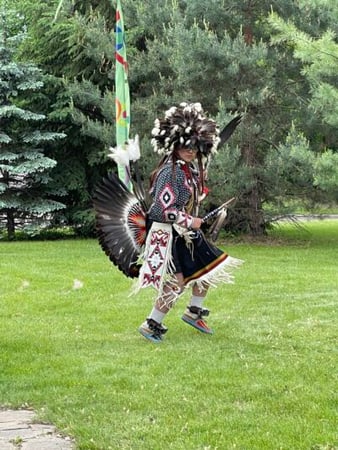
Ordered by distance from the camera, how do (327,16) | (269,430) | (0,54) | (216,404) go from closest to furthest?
(269,430) → (216,404) → (327,16) → (0,54)

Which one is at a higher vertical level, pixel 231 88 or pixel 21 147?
pixel 231 88

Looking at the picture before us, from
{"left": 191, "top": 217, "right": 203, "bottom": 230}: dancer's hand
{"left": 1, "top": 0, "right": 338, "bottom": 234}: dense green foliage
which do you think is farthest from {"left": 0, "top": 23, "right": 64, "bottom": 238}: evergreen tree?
{"left": 191, "top": 217, "right": 203, "bottom": 230}: dancer's hand

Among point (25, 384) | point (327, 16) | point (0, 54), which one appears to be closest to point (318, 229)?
point (327, 16)

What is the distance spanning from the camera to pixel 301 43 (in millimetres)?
12492

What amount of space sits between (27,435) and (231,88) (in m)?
11.7

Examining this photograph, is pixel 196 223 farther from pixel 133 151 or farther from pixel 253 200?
pixel 253 200

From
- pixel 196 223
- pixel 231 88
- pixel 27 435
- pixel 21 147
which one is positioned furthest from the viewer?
pixel 21 147

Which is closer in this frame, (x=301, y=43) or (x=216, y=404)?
(x=216, y=404)

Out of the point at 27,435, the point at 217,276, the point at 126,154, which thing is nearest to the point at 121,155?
the point at 126,154

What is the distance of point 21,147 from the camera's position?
17.6m

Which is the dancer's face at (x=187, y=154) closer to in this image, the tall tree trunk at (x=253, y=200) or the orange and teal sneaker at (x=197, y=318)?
the orange and teal sneaker at (x=197, y=318)

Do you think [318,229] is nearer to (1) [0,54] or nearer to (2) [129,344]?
(1) [0,54]

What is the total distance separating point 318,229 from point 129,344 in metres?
15.7

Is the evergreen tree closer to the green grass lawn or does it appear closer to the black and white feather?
the green grass lawn
